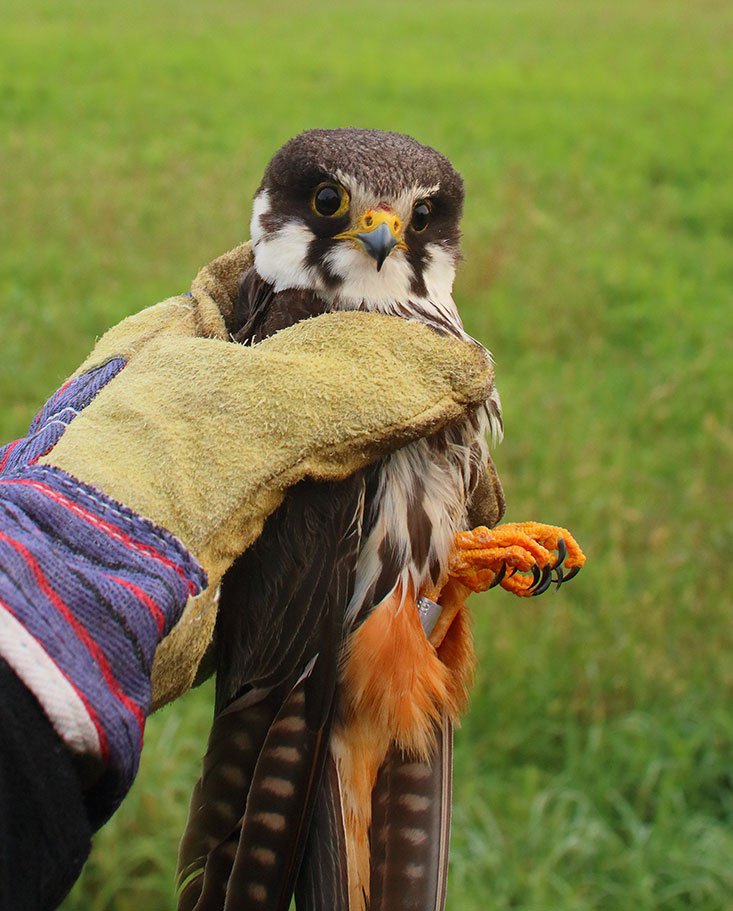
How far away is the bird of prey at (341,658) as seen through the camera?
1.96 metres

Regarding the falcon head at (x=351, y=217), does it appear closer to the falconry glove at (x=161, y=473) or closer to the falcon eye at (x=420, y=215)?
the falcon eye at (x=420, y=215)

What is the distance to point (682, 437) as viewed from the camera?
560 centimetres

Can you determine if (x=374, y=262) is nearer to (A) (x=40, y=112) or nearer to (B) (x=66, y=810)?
(B) (x=66, y=810)

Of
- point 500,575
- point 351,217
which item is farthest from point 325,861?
point 351,217

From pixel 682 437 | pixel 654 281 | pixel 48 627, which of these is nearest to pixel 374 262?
pixel 48 627

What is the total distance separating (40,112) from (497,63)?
592 cm

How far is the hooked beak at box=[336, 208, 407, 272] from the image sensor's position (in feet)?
7.16

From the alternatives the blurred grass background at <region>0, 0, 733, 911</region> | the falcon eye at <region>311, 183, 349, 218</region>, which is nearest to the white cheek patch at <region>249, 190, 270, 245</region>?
the falcon eye at <region>311, 183, 349, 218</region>

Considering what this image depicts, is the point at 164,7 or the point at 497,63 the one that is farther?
the point at 164,7

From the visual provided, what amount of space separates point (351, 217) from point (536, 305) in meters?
4.88

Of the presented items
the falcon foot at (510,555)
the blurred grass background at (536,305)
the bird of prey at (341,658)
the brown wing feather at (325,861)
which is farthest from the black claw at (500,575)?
the blurred grass background at (536,305)

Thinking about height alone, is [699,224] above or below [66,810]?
below

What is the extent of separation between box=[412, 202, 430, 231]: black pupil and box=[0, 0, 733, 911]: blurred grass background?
1.79 m

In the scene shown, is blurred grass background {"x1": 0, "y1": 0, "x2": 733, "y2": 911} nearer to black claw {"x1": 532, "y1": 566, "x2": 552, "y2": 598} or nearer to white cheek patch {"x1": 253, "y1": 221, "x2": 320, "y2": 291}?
black claw {"x1": 532, "y1": 566, "x2": 552, "y2": 598}
